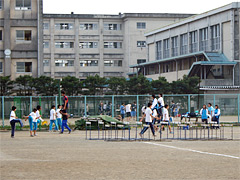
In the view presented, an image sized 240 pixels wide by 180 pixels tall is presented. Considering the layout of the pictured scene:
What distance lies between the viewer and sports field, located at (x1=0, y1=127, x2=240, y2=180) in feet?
39.1

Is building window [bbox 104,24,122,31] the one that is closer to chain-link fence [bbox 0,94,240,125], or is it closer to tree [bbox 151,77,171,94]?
tree [bbox 151,77,171,94]

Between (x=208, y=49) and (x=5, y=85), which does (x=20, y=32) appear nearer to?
(x=5, y=85)

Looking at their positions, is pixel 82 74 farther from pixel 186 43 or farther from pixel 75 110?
pixel 75 110

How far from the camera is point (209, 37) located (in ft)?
224

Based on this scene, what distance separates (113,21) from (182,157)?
78983 mm

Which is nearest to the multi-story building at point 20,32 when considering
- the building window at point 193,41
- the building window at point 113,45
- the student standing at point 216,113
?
the student standing at point 216,113

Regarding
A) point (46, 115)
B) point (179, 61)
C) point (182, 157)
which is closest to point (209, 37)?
point (179, 61)

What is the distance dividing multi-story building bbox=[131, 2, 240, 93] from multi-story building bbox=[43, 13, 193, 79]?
11.7m

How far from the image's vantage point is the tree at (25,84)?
52.5 meters

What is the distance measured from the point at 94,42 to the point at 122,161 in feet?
259

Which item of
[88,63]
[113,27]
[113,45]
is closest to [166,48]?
[113,45]

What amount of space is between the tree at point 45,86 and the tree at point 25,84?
622 mm

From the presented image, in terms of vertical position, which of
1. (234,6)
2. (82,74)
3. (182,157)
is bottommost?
(182,157)

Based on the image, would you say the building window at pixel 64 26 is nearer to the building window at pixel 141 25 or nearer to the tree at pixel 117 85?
the building window at pixel 141 25
